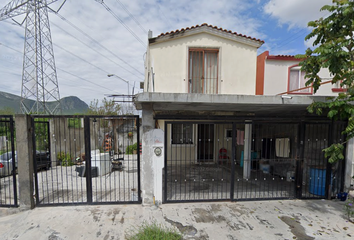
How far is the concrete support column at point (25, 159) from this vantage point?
4.22 metres

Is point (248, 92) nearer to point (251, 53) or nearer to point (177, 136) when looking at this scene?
point (251, 53)

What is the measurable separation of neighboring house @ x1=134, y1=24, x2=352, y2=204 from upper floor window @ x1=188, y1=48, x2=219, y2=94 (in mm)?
43

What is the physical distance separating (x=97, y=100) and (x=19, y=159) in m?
16.6

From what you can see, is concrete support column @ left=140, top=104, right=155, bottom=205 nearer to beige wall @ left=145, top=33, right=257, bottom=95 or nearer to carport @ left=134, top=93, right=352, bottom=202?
carport @ left=134, top=93, right=352, bottom=202

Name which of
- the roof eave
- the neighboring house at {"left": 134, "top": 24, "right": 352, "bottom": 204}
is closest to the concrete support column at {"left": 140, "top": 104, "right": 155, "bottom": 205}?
the neighboring house at {"left": 134, "top": 24, "right": 352, "bottom": 204}

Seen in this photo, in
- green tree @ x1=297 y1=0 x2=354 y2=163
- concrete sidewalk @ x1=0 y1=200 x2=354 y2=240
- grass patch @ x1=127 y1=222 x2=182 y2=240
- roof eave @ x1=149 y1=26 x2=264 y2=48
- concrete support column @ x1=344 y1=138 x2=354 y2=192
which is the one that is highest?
roof eave @ x1=149 y1=26 x2=264 y2=48

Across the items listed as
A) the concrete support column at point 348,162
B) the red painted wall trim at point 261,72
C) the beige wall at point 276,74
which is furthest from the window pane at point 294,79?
the concrete support column at point 348,162

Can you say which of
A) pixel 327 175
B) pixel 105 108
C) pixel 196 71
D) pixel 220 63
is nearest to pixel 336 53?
pixel 327 175

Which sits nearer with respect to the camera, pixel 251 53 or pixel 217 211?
pixel 217 211

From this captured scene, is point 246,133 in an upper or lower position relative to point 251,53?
lower

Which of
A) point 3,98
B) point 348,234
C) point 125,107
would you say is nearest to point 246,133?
point 348,234

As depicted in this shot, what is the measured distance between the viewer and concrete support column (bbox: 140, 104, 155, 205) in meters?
4.43

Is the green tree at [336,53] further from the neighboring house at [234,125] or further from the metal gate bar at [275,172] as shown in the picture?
the metal gate bar at [275,172]

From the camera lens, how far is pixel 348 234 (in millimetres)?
3533
